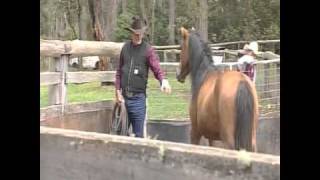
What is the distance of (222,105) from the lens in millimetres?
5270

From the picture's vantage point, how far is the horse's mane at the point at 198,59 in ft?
19.5

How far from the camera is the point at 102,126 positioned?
732 centimetres

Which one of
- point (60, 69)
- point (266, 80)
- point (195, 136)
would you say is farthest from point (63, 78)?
point (266, 80)

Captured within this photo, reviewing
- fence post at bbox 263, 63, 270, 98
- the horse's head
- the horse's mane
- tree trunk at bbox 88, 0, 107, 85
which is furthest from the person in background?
tree trunk at bbox 88, 0, 107, 85

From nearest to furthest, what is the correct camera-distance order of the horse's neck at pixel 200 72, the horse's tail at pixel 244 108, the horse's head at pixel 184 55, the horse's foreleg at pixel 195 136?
the horse's tail at pixel 244 108 → the horse's foreleg at pixel 195 136 → the horse's neck at pixel 200 72 → the horse's head at pixel 184 55

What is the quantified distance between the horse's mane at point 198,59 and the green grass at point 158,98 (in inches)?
139

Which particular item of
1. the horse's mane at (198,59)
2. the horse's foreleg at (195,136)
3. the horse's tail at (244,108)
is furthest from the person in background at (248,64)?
the horse's tail at (244,108)

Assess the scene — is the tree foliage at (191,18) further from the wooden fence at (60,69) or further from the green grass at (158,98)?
the wooden fence at (60,69)

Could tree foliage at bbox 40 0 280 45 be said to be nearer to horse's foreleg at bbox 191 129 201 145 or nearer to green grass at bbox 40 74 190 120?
green grass at bbox 40 74 190 120
